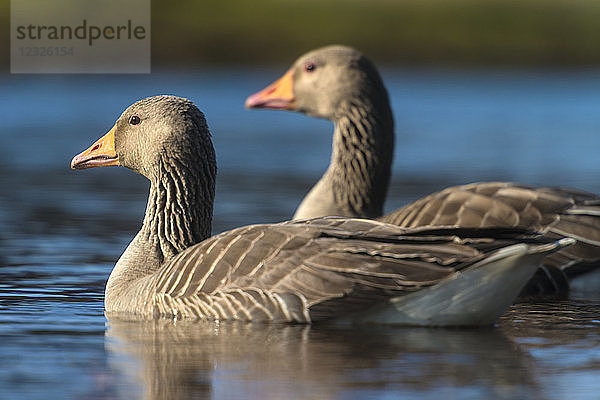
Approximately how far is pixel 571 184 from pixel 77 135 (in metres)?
11.7

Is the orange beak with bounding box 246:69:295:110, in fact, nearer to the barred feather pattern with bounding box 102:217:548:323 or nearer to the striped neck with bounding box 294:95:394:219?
the striped neck with bounding box 294:95:394:219

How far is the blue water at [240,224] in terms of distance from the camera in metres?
7.32

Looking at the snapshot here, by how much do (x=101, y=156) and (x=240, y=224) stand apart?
15.4 feet

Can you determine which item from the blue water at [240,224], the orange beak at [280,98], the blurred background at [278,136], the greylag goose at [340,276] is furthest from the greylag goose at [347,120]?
the greylag goose at [340,276]

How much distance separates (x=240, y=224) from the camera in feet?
49.3

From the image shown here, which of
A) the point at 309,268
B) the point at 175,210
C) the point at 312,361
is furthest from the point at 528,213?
the point at 312,361

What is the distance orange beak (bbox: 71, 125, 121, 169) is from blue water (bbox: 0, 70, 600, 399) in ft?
3.76

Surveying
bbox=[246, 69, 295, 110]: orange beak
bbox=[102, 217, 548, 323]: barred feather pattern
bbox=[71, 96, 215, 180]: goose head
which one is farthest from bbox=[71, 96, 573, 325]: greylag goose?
bbox=[246, 69, 295, 110]: orange beak

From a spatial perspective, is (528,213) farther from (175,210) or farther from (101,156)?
(101,156)

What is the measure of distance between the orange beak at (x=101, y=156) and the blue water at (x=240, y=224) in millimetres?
1147

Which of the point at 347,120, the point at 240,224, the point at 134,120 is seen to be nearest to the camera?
the point at 134,120

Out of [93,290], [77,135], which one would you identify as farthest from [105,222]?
[77,135]

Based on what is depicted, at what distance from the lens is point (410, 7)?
56.9 m

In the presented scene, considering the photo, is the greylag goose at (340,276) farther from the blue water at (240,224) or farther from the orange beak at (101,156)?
the orange beak at (101,156)
